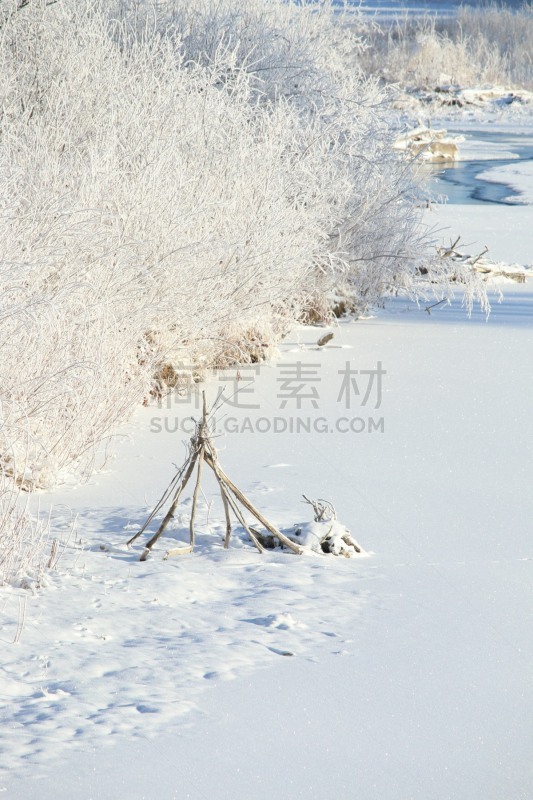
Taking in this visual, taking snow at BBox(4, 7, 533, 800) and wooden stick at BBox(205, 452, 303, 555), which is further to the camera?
wooden stick at BBox(205, 452, 303, 555)

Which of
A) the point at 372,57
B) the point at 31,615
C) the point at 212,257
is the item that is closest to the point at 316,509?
the point at 31,615

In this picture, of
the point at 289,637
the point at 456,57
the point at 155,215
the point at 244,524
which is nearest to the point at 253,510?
the point at 244,524

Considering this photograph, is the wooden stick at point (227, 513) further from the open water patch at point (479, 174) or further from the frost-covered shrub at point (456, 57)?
the frost-covered shrub at point (456, 57)

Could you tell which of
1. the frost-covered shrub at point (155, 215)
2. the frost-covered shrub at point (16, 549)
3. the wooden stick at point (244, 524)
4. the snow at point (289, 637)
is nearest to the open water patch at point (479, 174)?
the frost-covered shrub at point (155, 215)

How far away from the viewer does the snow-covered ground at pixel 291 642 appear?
251 cm

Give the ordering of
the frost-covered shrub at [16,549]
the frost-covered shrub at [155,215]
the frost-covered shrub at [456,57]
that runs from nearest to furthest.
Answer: the frost-covered shrub at [16,549], the frost-covered shrub at [155,215], the frost-covered shrub at [456,57]

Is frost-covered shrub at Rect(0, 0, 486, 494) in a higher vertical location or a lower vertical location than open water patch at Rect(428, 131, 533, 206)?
lower

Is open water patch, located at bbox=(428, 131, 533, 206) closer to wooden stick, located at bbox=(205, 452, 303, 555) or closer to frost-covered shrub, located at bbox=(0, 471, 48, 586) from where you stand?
wooden stick, located at bbox=(205, 452, 303, 555)

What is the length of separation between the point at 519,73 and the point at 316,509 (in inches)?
1262

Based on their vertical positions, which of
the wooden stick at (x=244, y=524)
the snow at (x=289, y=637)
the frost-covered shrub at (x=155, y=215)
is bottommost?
the snow at (x=289, y=637)

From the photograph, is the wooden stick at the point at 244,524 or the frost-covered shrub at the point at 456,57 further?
the frost-covered shrub at the point at 456,57

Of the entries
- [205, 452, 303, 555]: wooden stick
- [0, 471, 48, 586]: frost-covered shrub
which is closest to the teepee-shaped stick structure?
[205, 452, 303, 555]: wooden stick

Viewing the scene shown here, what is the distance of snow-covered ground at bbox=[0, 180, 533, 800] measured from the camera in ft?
8.25

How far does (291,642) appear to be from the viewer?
3123 millimetres
